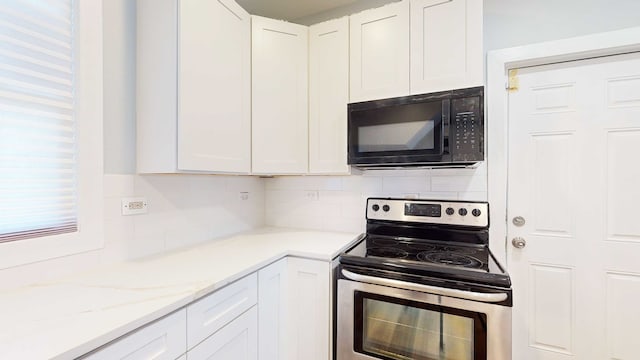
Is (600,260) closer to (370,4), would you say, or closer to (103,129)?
(370,4)

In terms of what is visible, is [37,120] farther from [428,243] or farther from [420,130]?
[428,243]

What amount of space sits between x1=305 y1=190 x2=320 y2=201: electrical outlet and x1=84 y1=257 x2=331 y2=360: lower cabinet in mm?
720

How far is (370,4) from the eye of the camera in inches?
79.8

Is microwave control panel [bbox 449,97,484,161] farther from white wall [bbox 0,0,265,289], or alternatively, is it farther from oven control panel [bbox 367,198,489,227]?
white wall [bbox 0,0,265,289]

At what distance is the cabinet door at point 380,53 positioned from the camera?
5.37 ft

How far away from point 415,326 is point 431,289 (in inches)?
8.3

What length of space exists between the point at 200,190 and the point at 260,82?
771 millimetres

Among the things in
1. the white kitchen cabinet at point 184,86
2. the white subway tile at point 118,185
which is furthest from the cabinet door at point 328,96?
the white subway tile at point 118,185

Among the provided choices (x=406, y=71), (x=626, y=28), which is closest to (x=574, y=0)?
(x=626, y=28)

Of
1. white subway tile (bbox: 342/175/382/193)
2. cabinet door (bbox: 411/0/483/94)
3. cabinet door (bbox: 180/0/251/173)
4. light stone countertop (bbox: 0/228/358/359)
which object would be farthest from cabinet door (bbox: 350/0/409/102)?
light stone countertop (bbox: 0/228/358/359)

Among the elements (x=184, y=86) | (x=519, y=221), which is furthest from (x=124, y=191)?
(x=519, y=221)

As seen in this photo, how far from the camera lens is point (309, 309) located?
1489 mm

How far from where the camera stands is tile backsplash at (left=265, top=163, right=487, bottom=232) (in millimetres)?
1783

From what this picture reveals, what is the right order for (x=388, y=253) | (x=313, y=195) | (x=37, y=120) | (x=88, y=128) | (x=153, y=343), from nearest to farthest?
(x=153, y=343)
(x=37, y=120)
(x=88, y=128)
(x=388, y=253)
(x=313, y=195)
